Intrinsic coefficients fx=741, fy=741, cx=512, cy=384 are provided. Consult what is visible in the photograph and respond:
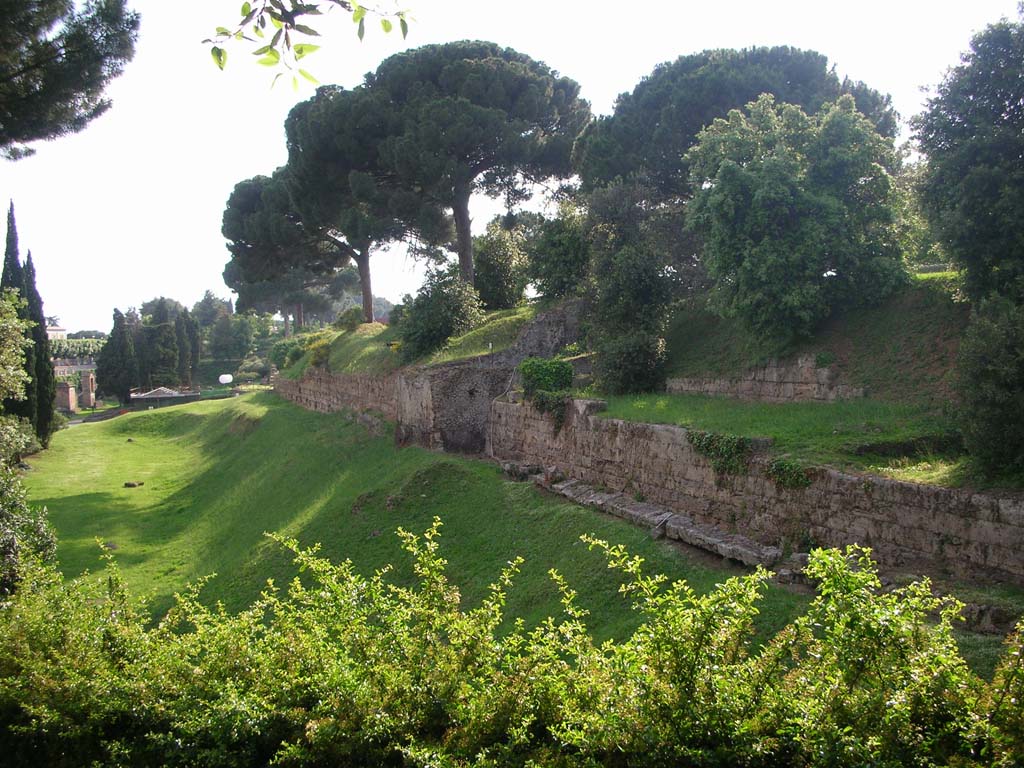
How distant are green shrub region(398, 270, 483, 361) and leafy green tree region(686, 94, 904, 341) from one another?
8324 mm

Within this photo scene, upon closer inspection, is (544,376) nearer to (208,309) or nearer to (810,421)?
(810,421)

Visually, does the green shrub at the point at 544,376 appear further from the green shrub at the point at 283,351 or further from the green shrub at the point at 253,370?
the green shrub at the point at 253,370

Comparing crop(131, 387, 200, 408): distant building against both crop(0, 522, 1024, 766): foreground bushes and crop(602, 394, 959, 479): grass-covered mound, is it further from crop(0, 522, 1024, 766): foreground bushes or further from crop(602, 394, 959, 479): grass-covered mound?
crop(0, 522, 1024, 766): foreground bushes

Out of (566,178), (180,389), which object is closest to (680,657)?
(566,178)

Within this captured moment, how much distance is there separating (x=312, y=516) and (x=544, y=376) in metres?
5.64

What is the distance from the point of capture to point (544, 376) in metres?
14.7

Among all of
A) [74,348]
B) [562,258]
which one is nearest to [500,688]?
[562,258]

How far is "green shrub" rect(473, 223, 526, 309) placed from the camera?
2420 centimetres

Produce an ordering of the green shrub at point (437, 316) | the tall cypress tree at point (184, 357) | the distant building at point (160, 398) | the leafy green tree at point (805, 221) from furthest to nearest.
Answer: the tall cypress tree at point (184, 357) < the distant building at point (160, 398) < the green shrub at point (437, 316) < the leafy green tree at point (805, 221)

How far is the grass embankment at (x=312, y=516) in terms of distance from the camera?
9648 millimetres

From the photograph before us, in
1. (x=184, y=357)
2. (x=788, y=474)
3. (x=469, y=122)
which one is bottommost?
(x=788, y=474)

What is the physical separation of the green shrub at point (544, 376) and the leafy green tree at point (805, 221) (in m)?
3.47

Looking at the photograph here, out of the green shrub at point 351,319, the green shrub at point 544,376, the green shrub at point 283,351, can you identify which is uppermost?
the green shrub at point 351,319

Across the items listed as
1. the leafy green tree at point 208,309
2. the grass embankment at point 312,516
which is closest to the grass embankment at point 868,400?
the grass embankment at point 312,516
